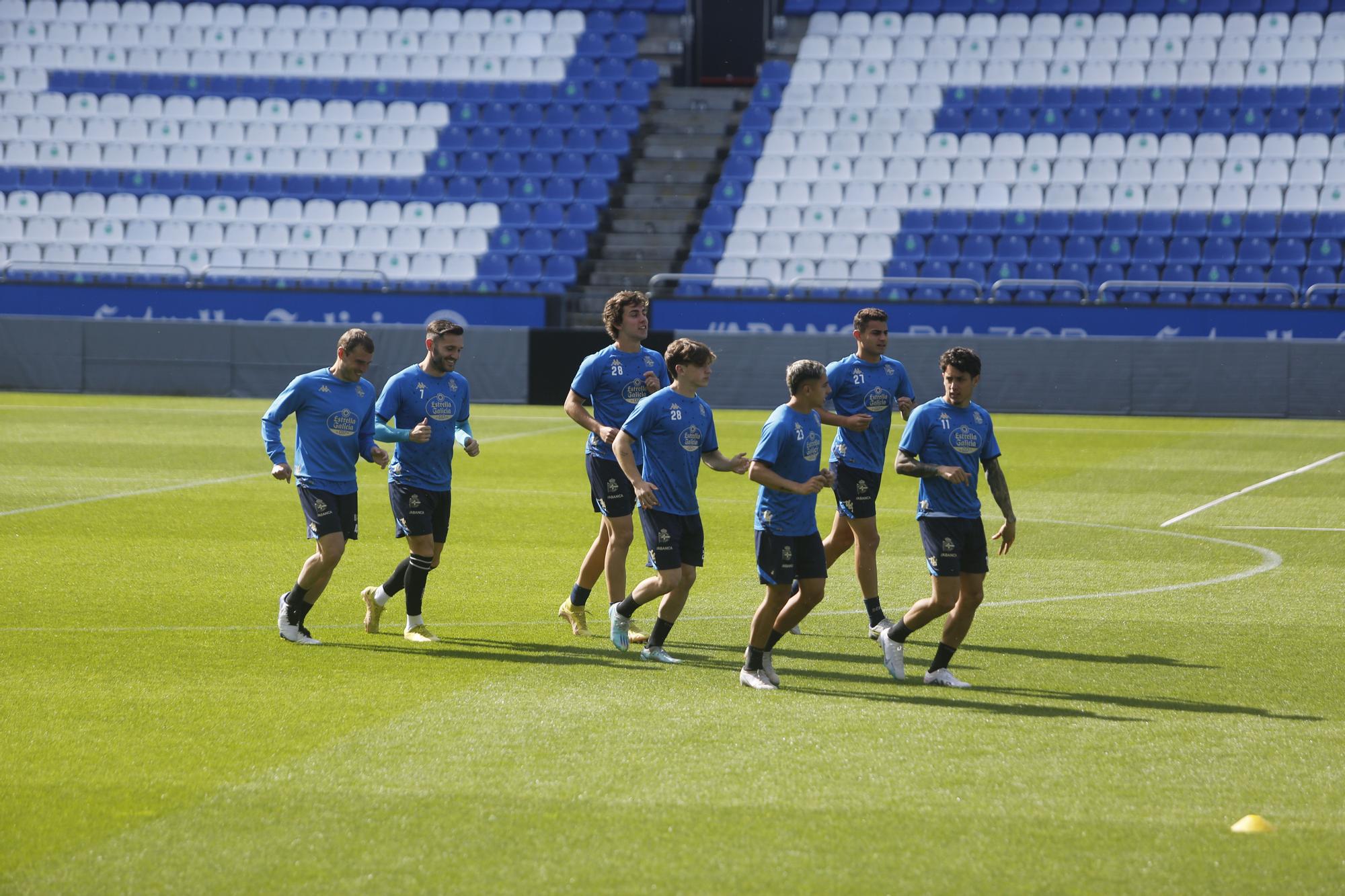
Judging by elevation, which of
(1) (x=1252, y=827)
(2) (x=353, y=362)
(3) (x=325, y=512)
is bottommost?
(1) (x=1252, y=827)

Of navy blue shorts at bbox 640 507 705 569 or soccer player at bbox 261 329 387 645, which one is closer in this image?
navy blue shorts at bbox 640 507 705 569

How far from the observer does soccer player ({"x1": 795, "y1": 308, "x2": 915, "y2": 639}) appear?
9.38m

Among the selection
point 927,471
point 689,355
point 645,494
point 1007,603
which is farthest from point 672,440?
point 1007,603

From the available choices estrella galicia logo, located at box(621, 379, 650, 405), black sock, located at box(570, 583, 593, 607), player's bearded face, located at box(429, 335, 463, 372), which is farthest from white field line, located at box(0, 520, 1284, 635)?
player's bearded face, located at box(429, 335, 463, 372)

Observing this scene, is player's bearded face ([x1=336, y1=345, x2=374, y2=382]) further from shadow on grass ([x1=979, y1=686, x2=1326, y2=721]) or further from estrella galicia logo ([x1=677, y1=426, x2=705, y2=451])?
shadow on grass ([x1=979, y1=686, x2=1326, y2=721])

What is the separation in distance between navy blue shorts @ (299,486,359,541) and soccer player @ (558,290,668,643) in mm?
1396

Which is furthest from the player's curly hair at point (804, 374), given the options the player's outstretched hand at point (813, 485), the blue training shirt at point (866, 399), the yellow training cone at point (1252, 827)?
the yellow training cone at point (1252, 827)

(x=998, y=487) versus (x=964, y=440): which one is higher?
(x=964, y=440)

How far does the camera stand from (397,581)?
A: 30.0 ft

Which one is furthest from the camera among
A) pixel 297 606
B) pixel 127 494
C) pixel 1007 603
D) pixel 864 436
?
pixel 127 494

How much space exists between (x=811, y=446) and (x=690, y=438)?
2.66 ft

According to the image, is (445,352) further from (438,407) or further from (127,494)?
(127,494)

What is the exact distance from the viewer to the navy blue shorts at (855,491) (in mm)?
9523

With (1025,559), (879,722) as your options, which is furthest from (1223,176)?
(879,722)
